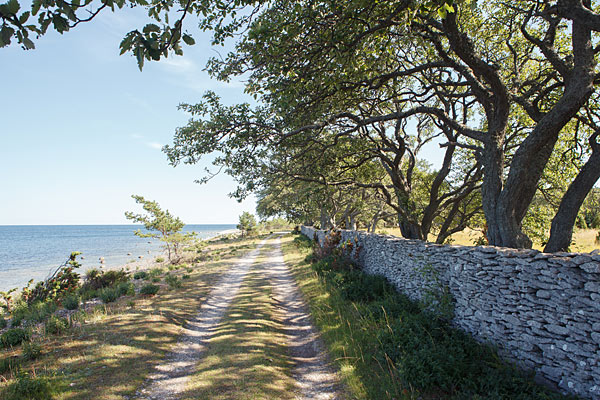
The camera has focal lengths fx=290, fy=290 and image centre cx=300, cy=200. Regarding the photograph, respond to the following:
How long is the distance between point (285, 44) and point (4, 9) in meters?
4.80

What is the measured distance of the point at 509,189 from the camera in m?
6.81

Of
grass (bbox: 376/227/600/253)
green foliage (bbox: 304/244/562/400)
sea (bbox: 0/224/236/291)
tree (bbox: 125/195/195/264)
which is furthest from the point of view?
sea (bbox: 0/224/236/291)

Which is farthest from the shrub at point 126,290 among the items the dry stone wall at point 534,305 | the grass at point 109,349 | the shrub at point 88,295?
the dry stone wall at point 534,305

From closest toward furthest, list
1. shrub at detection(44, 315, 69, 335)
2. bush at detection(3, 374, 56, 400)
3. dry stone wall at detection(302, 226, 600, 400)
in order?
dry stone wall at detection(302, 226, 600, 400) < bush at detection(3, 374, 56, 400) < shrub at detection(44, 315, 69, 335)

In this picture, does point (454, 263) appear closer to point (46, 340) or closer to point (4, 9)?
point (4, 9)

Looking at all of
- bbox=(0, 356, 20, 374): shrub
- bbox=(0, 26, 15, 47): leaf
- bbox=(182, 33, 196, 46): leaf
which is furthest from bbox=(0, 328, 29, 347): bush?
bbox=(182, 33, 196, 46): leaf

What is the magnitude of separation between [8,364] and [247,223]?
56.3 m

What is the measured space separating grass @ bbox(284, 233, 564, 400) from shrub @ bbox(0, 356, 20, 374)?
650cm

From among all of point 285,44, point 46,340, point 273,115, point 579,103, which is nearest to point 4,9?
point 285,44

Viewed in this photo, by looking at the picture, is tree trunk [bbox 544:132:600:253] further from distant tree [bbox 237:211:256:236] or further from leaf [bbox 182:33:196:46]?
distant tree [bbox 237:211:256:236]

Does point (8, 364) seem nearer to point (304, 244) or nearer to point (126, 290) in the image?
point (126, 290)

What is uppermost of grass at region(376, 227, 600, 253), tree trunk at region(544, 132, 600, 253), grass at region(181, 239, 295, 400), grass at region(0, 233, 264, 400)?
tree trunk at region(544, 132, 600, 253)

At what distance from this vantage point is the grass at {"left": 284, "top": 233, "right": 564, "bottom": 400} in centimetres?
442

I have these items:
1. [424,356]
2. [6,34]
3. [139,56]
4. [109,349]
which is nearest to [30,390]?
[109,349]
